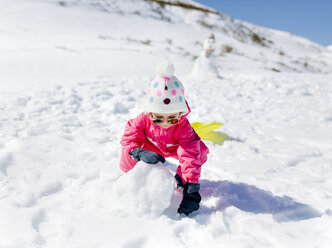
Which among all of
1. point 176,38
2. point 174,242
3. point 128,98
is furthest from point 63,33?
point 174,242

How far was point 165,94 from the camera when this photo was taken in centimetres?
183

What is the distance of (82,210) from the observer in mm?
1726

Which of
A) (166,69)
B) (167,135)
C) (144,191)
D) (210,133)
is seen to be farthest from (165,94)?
(210,133)

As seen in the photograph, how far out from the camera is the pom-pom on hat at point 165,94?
72.1 inches

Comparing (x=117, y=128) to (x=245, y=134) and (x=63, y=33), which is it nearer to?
(x=245, y=134)

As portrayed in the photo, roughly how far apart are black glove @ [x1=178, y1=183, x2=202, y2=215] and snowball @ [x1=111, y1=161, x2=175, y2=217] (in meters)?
0.09

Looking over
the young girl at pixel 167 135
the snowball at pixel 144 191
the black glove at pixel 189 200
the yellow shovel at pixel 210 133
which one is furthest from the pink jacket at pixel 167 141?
the yellow shovel at pixel 210 133

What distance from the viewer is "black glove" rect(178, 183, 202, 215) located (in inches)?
67.1

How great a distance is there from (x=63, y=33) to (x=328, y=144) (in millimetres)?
12929

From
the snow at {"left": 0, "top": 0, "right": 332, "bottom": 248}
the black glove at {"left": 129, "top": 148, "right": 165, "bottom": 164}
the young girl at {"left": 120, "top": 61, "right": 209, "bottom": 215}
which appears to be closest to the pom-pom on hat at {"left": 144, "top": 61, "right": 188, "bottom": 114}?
the young girl at {"left": 120, "top": 61, "right": 209, "bottom": 215}

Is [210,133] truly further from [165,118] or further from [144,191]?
[144,191]

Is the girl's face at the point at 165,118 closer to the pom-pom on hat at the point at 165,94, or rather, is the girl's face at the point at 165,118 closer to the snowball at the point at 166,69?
the pom-pom on hat at the point at 165,94

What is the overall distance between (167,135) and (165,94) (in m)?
0.33

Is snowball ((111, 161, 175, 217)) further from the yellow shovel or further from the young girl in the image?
the yellow shovel
